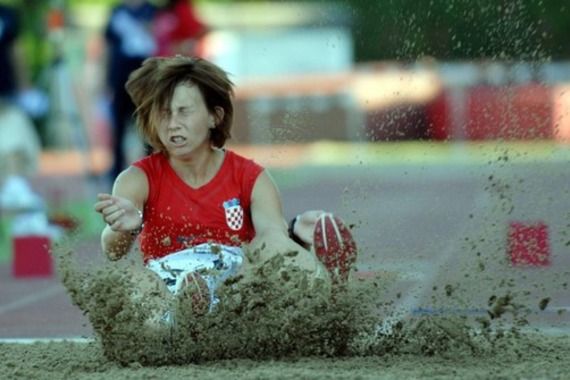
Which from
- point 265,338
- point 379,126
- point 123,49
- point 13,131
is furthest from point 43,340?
point 379,126

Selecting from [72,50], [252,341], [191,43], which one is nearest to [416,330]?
[252,341]

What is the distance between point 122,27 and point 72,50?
581 inches

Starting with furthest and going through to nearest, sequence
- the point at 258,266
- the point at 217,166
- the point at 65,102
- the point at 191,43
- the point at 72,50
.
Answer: the point at 72,50 → the point at 65,102 → the point at 191,43 → the point at 217,166 → the point at 258,266

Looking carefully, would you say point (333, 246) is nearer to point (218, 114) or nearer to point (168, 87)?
point (218, 114)

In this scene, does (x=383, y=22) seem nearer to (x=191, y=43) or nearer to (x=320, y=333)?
(x=191, y=43)

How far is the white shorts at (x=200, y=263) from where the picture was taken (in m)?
6.30

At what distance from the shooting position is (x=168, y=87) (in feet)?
21.4

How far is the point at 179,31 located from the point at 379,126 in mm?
4423

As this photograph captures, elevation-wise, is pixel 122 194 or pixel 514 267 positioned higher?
pixel 122 194

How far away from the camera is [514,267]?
764 cm

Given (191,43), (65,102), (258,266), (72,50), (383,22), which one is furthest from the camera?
(72,50)

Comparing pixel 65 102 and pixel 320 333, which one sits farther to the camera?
pixel 65 102

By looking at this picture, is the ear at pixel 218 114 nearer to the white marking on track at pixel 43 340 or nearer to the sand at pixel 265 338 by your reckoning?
the sand at pixel 265 338

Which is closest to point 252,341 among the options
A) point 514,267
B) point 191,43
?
point 514,267
